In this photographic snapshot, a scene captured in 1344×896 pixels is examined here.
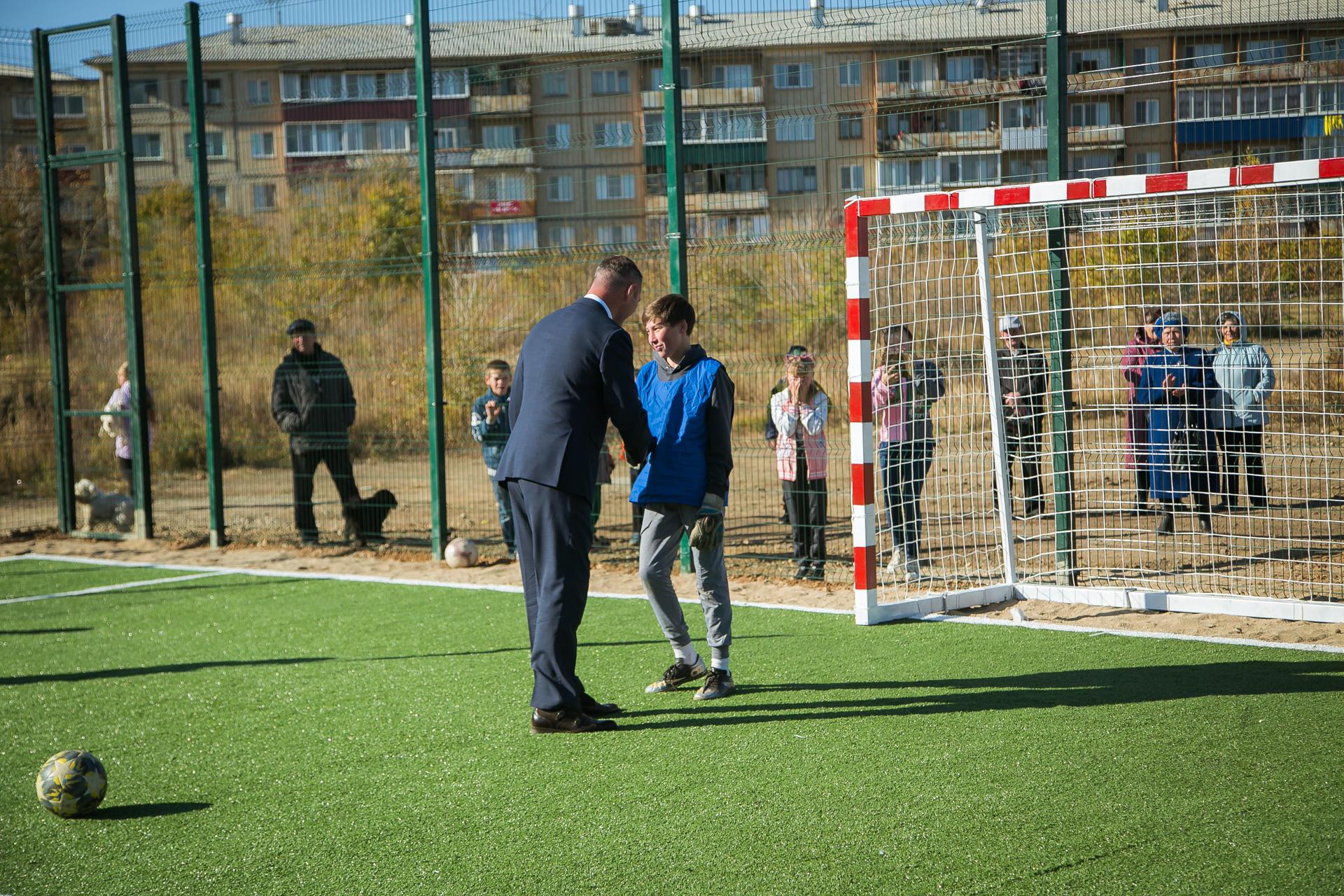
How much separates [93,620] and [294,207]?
188 inches

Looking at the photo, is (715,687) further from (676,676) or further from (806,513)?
(806,513)

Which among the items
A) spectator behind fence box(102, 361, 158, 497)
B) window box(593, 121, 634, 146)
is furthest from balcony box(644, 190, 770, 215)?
spectator behind fence box(102, 361, 158, 497)

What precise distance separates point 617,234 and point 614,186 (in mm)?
685

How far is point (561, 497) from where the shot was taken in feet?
15.5

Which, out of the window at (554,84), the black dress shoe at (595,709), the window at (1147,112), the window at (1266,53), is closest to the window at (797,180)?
the window at (1147,112)

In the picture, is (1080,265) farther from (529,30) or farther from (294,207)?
(294,207)

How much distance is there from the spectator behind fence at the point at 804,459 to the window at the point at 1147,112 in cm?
276

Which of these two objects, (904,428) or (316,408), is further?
(316,408)

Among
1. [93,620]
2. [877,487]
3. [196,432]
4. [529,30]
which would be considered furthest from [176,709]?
[196,432]

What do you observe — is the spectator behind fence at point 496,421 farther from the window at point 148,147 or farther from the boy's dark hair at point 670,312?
the window at point 148,147

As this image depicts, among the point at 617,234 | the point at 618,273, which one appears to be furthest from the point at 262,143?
the point at 618,273

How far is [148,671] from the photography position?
635 centimetres

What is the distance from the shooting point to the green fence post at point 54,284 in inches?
463

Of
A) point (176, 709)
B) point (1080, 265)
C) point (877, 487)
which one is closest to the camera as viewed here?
point (176, 709)
